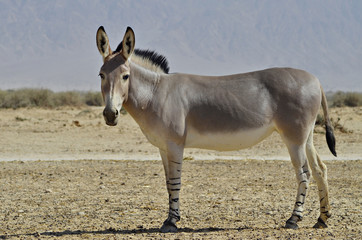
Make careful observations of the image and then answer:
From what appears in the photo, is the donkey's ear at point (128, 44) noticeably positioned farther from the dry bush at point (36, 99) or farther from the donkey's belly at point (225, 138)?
the dry bush at point (36, 99)

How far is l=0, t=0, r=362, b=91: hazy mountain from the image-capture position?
15064cm

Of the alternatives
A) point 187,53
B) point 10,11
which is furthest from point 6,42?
point 187,53

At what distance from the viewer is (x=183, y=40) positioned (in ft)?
553

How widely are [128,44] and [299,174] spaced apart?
3.15m

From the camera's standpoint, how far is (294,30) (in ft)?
584

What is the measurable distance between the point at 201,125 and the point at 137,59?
145 cm

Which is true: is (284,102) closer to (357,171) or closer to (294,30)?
(357,171)

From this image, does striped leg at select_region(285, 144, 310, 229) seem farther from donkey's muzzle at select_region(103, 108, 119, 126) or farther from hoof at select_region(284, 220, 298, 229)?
donkey's muzzle at select_region(103, 108, 119, 126)

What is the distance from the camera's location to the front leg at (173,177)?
7547 millimetres

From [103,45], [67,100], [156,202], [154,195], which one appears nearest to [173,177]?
[103,45]

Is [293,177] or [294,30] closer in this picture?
[293,177]

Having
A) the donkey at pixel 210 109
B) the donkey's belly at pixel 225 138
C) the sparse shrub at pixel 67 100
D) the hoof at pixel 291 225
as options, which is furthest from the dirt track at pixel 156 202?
the sparse shrub at pixel 67 100

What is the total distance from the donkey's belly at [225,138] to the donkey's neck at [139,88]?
0.79 metres

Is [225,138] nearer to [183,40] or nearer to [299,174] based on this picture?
Answer: [299,174]
